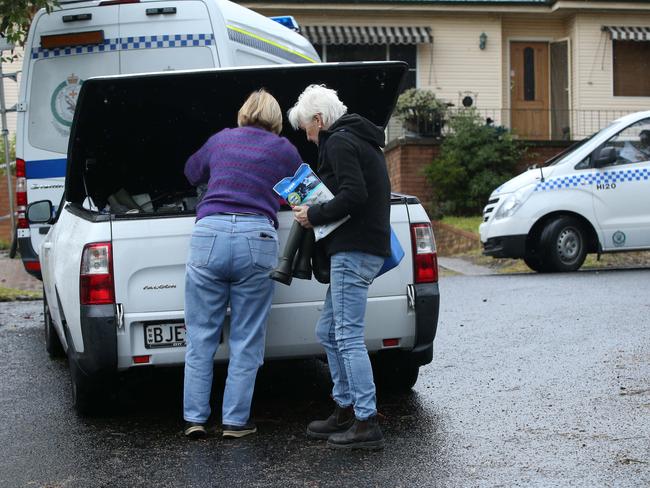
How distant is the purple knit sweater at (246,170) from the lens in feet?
17.6

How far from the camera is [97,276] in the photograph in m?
5.45

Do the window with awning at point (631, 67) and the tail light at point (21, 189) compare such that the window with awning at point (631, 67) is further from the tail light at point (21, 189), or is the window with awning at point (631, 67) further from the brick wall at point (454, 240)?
the tail light at point (21, 189)

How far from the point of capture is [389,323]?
5.75 meters

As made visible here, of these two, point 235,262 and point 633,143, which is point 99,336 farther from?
point 633,143

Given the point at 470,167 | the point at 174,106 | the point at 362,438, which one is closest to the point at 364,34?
the point at 470,167

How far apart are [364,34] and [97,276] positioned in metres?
19.1

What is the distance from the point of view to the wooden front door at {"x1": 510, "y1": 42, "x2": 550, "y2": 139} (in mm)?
25203

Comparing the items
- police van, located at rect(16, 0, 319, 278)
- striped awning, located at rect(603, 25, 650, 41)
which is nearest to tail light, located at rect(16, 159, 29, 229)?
police van, located at rect(16, 0, 319, 278)

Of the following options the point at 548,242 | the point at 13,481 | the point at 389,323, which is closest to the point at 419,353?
the point at 389,323

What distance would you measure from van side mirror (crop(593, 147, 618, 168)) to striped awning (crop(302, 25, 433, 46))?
35.8 feet

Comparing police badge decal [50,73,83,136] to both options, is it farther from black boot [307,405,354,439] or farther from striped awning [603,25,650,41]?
striped awning [603,25,650,41]

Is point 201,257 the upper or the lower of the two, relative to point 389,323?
upper

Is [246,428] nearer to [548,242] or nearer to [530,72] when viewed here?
[548,242]

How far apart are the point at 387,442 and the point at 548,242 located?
8.69 meters
